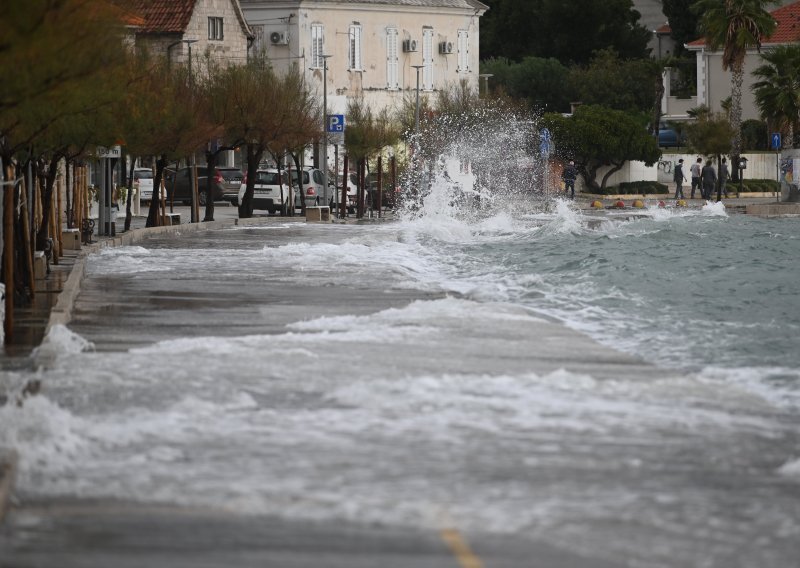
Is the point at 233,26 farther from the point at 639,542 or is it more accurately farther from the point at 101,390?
A: the point at 639,542

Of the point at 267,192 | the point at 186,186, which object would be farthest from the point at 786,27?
the point at 267,192

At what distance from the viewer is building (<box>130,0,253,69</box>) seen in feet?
227

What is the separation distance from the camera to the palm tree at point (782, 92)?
7094 cm

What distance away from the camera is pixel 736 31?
73.6 meters

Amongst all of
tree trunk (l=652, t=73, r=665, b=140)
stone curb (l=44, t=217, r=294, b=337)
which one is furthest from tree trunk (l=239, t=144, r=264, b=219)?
tree trunk (l=652, t=73, r=665, b=140)

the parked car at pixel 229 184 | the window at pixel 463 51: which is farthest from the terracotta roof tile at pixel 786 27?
the parked car at pixel 229 184

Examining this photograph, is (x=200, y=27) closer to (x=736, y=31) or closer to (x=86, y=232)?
(x=736, y=31)

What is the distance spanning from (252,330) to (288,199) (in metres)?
36.2

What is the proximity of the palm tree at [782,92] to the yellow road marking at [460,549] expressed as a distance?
6468 cm

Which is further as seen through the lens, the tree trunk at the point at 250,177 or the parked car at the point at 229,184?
the parked car at the point at 229,184

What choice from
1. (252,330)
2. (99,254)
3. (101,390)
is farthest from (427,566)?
(99,254)

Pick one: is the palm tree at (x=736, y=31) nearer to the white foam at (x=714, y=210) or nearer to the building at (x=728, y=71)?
the building at (x=728, y=71)

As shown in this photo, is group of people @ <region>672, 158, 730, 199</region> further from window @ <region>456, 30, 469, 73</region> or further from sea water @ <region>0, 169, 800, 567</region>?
sea water @ <region>0, 169, 800, 567</region>

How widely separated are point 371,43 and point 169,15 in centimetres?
1501
